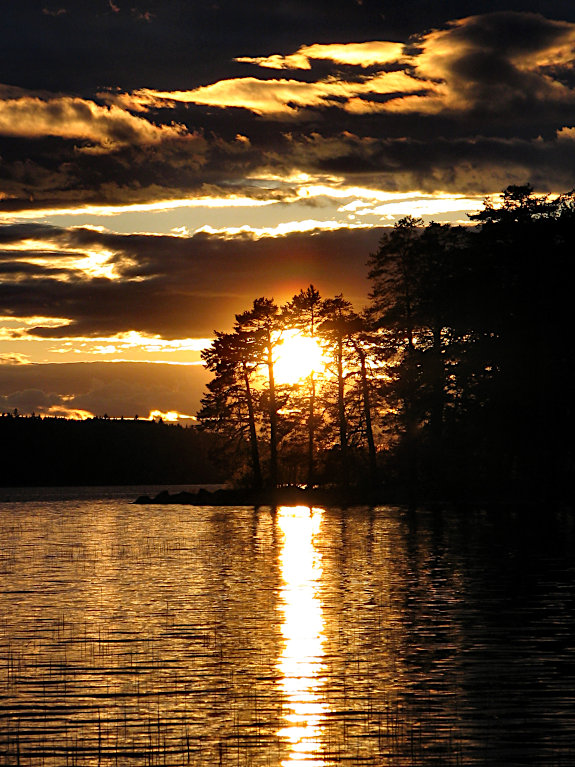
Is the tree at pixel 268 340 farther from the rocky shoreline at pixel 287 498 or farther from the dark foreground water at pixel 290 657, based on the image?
the dark foreground water at pixel 290 657

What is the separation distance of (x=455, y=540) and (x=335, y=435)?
4579cm

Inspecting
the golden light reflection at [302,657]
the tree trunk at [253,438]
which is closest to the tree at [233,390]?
the tree trunk at [253,438]

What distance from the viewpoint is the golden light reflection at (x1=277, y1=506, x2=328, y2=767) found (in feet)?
50.6

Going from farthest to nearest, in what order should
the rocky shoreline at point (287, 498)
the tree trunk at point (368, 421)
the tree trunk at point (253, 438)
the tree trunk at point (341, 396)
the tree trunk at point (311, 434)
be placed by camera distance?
the tree trunk at point (253, 438) → the tree trunk at point (311, 434) → the tree trunk at point (341, 396) → the tree trunk at point (368, 421) → the rocky shoreline at point (287, 498)

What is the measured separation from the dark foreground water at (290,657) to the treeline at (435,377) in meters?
22.9

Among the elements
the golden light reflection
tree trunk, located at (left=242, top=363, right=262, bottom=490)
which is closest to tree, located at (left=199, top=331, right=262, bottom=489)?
tree trunk, located at (left=242, top=363, right=262, bottom=490)

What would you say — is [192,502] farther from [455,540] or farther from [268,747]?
[268,747]

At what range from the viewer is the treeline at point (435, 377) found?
66312 mm

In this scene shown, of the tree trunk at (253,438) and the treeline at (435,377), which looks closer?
the treeline at (435,377)

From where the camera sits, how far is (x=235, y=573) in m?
37.3

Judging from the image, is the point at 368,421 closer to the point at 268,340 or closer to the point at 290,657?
the point at 268,340

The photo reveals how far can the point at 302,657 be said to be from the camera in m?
21.7

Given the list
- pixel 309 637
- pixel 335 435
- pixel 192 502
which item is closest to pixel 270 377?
pixel 335 435

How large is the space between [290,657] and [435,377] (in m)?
54.4
